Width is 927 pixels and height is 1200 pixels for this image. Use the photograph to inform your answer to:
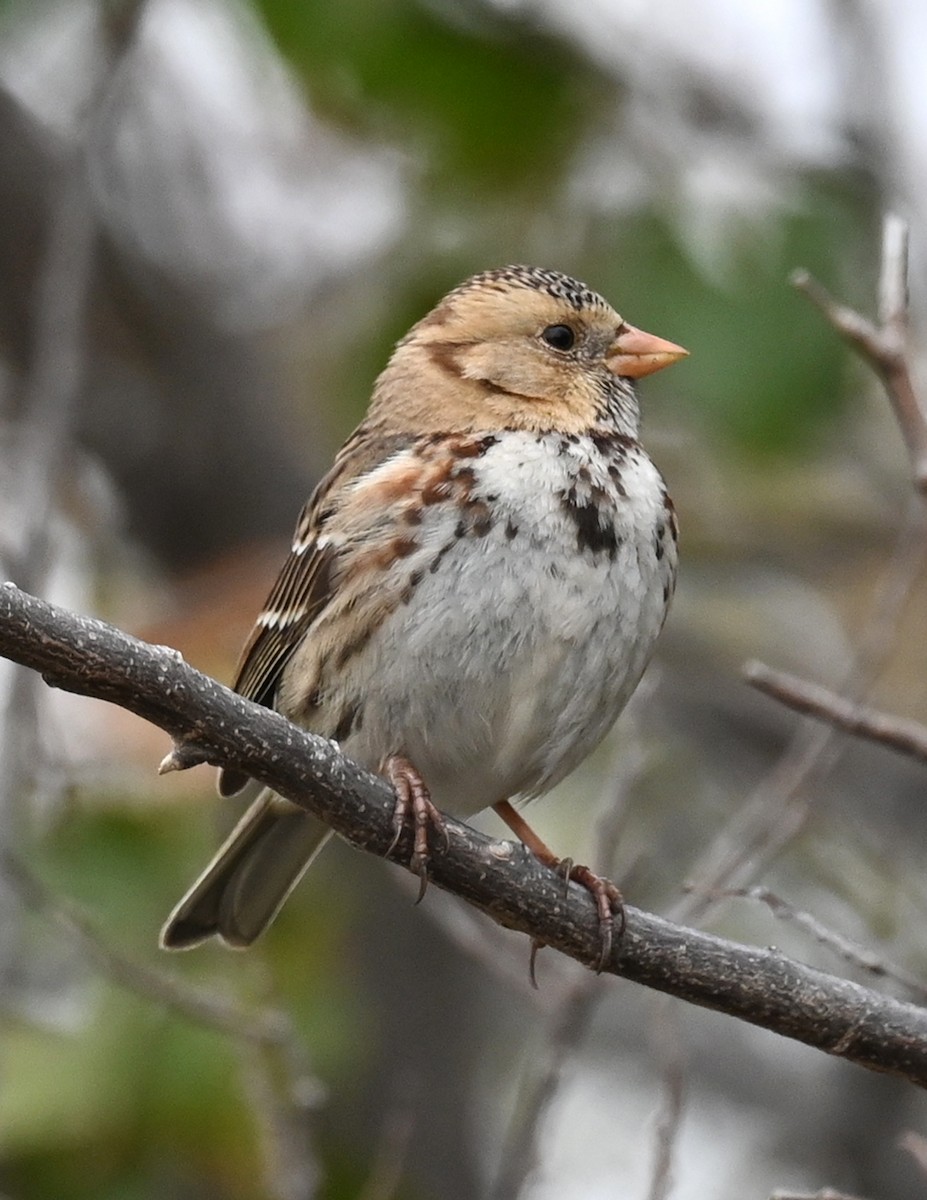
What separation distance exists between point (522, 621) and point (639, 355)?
3.05 feet

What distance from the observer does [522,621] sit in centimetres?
372

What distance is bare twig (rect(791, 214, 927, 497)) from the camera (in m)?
3.31

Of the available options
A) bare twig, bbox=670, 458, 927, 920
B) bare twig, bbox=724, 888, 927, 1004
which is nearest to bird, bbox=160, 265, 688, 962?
bare twig, bbox=724, 888, 927, 1004

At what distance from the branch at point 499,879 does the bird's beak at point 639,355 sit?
139 centimetres

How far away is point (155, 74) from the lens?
6.67 meters

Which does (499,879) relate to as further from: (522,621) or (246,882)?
(246,882)

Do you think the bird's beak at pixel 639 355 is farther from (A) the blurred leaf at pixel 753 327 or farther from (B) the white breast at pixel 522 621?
(A) the blurred leaf at pixel 753 327

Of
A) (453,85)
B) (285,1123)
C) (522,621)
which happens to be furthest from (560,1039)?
(453,85)

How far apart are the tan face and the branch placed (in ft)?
3.83

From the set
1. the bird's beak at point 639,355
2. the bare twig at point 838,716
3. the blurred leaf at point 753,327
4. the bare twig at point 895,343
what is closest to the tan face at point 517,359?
the bird's beak at point 639,355

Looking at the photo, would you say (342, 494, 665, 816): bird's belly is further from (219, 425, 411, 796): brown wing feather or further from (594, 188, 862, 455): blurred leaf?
(594, 188, 862, 455): blurred leaf

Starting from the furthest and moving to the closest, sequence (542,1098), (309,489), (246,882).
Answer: (309,489), (246,882), (542,1098)

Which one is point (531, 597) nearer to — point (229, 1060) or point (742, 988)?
point (742, 988)

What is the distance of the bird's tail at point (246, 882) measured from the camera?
4.26 m
